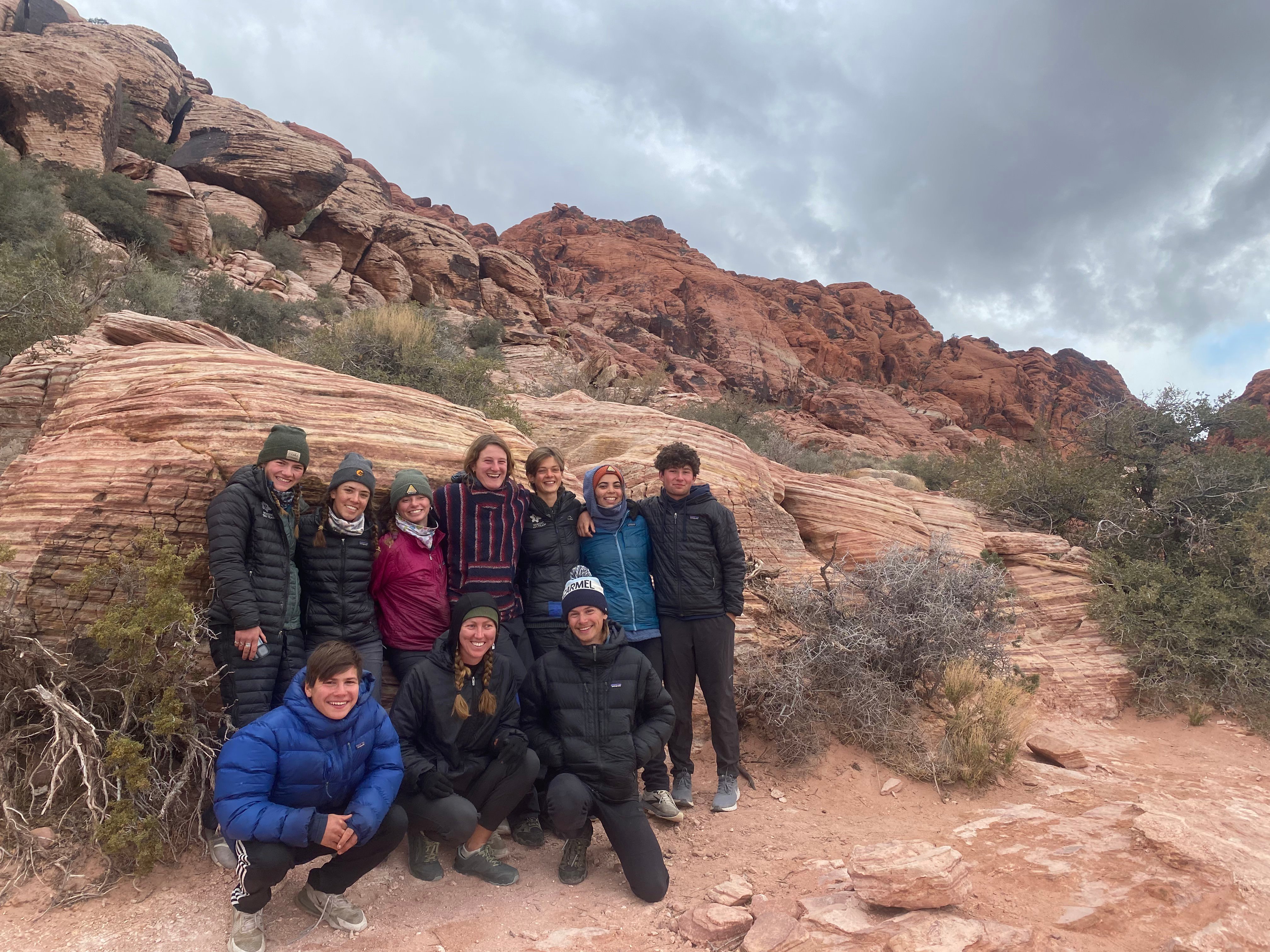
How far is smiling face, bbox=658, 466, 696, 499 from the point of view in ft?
14.6

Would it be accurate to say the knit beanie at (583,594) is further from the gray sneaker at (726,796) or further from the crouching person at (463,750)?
the gray sneaker at (726,796)

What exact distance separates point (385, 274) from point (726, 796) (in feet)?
83.5

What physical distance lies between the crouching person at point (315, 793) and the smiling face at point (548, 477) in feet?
5.37

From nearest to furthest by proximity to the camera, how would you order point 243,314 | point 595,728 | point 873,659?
point 595,728 < point 873,659 < point 243,314

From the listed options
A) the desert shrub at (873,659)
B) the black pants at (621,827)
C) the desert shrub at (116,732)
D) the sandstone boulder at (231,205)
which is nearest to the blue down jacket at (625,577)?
the black pants at (621,827)

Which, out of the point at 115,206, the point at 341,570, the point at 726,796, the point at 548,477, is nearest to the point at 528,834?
the point at 726,796

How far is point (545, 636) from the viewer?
4.02m

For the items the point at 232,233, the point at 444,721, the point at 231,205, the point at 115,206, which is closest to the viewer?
the point at 444,721

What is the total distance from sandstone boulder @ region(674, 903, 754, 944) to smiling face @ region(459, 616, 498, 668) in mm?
1585

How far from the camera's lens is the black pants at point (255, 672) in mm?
3201

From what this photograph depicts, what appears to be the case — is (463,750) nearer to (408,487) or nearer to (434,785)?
(434,785)

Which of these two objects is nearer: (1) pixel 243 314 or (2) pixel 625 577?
(2) pixel 625 577

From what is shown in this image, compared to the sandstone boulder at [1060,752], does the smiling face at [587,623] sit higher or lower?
higher

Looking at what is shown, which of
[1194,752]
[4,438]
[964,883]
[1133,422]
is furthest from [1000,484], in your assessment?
[4,438]
